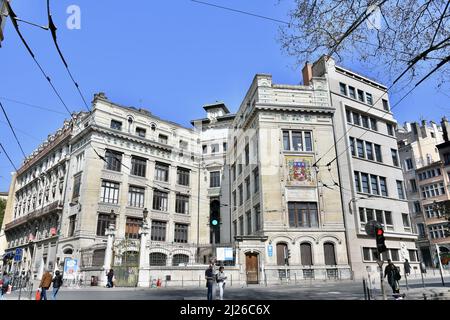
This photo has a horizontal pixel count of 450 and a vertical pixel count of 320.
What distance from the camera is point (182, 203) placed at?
4241 centimetres

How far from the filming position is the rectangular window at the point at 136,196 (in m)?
38.1

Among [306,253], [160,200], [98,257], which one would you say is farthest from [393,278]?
[160,200]

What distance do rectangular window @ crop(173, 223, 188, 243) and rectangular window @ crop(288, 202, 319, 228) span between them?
16056mm

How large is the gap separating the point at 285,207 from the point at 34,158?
40835mm

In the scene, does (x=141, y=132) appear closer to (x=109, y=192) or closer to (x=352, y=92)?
(x=109, y=192)

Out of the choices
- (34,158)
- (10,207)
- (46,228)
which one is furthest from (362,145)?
(10,207)

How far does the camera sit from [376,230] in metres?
12.6

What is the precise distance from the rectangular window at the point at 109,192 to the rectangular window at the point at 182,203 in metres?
7.84

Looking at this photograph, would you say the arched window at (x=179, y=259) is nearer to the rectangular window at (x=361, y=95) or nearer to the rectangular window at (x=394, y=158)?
the rectangular window at (x=394, y=158)

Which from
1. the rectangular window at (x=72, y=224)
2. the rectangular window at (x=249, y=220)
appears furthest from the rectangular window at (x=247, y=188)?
the rectangular window at (x=72, y=224)

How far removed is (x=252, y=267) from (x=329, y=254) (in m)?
7.04

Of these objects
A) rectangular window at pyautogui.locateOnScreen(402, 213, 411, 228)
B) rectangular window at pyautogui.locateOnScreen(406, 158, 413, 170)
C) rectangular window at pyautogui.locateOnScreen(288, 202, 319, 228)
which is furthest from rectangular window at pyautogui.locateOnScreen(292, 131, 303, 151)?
rectangular window at pyautogui.locateOnScreen(406, 158, 413, 170)

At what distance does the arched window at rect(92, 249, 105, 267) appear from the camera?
29.2 m
